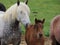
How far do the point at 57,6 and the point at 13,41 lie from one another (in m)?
11.1

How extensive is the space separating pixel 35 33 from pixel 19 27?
91 cm

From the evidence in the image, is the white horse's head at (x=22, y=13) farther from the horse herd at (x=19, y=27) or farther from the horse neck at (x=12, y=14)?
the horse neck at (x=12, y=14)

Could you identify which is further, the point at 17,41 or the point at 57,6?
the point at 57,6

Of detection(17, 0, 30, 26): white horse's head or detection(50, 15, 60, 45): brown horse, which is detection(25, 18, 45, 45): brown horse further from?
detection(50, 15, 60, 45): brown horse

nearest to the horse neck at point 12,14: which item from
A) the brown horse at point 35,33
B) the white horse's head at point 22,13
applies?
the white horse's head at point 22,13

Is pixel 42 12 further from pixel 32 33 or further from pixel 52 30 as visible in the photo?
pixel 32 33

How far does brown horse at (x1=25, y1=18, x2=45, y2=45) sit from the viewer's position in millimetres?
8383

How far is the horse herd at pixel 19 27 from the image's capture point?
8567 millimetres

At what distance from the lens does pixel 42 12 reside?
17406 mm

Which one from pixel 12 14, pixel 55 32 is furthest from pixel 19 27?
pixel 55 32

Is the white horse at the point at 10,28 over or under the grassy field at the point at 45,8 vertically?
under

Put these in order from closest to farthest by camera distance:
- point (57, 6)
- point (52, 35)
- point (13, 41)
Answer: point (13, 41) → point (52, 35) → point (57, 6)

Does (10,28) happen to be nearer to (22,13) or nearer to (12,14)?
(12,14)

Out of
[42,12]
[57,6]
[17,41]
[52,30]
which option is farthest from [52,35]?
[57,6]
